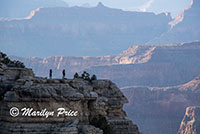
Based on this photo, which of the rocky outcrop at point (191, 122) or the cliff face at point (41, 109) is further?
the rocky outcrop at point (191, 122)

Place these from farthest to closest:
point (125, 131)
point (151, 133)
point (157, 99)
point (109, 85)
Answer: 1. point (157, 99)
2. point (151, 133)
3. point (109, 85)
4. point (125, 131)

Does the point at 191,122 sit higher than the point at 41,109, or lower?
higher

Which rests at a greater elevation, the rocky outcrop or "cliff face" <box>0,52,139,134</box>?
the rocky outcrop

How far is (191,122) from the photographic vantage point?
164 m

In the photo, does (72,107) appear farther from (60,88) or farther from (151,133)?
(151,133)

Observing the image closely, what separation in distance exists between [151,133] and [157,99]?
2247 centimetres

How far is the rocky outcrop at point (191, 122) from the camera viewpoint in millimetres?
162750

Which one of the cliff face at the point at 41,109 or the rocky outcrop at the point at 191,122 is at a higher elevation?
the rocky outcrop at the point at 191,122

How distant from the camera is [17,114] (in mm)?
30188

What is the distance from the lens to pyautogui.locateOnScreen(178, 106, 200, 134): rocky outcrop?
163 metres

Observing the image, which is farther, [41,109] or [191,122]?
[191,122]

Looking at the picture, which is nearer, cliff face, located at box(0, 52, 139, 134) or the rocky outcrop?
cliff face, located at box(0, 52, 139, 134)

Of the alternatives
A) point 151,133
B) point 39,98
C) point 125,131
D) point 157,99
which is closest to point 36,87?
point 39,98

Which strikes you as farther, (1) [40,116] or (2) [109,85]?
(2) [109,85]
